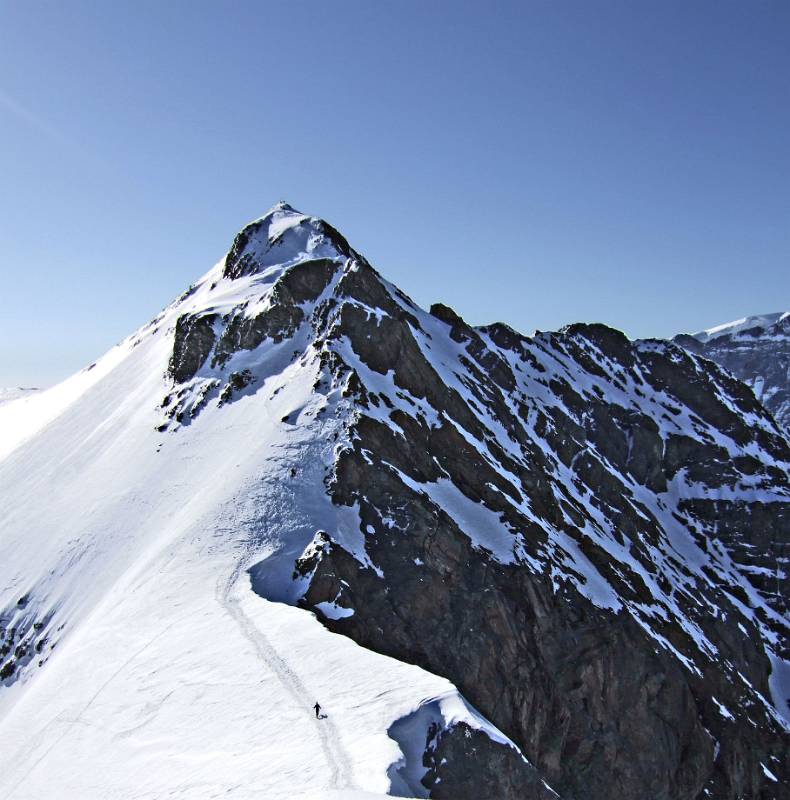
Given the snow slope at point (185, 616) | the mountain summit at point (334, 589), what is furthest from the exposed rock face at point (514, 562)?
the snow slope at point (185, 616)

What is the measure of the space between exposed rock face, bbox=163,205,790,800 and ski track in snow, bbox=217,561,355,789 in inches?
85.7

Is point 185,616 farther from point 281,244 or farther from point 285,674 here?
point 281,244

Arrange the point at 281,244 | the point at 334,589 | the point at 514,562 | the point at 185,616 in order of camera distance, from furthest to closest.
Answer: the point at 281,244 → the point at 514,562 → the point at 334,589 → the point at 185,616

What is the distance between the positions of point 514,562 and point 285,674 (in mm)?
26308

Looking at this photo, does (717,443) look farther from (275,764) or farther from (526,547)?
(275,764)

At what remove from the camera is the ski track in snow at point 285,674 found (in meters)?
18.7

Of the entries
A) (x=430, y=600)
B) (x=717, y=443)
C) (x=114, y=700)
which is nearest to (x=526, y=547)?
(x=430, y=600)

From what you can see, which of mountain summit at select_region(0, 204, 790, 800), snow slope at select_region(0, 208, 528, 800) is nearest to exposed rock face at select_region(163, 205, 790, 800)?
mountain summit at select_region(0, 204, 790, 800)

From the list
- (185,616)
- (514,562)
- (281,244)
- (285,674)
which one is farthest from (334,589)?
(281,244)

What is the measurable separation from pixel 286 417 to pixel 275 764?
33.6 meters

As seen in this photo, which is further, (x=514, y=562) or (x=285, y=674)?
(x=514, y=562)

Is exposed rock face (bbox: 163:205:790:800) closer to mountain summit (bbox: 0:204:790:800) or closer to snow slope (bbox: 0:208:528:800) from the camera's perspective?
mountain summit (bbox: 0:204:790:800)

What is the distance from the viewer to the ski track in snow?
18.7 meters

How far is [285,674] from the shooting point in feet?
85.0
